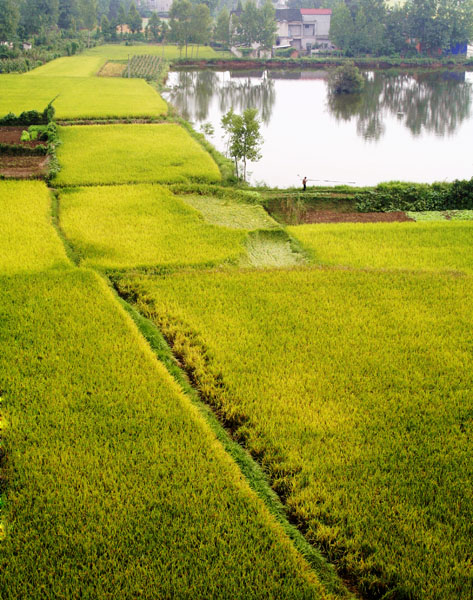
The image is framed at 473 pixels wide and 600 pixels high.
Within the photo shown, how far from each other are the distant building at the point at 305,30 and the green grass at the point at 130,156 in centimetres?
4342

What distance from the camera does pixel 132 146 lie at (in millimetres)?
18938

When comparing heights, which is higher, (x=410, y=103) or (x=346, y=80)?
(x=346, y=80)

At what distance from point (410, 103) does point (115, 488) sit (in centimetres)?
3188

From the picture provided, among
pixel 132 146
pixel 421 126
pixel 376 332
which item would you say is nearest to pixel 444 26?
pixel 421 126

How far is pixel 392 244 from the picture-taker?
1179 cm

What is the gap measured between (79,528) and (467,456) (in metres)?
3.59

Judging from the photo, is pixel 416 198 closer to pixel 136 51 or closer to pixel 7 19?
pixel 7 19

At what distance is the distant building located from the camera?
59.7m

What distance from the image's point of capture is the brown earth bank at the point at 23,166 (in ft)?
51.2

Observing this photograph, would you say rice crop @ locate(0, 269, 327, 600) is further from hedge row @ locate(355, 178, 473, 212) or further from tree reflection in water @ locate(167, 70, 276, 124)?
tree reflection in water @ locate(167, 70, 276, 124)

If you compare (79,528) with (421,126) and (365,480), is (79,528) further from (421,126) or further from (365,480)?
(421,126)

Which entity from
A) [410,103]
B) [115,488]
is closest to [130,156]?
[115,488]

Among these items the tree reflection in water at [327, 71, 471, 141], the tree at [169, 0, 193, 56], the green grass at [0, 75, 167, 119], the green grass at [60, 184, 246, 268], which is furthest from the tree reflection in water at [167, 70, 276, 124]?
the green grass at [60, 184, 246, 268]

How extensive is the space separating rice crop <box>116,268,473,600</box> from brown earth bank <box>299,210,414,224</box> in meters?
4.15
